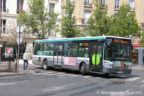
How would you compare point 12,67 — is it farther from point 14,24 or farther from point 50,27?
point 14,24

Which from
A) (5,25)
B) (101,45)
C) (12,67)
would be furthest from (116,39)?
(5,25)

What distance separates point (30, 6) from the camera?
2838cm

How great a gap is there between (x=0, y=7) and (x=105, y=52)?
799 inches

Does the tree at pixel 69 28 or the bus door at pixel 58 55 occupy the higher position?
the tree at pixel 69 28

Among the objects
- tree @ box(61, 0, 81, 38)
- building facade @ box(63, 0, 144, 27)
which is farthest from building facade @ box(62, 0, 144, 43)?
tree @ box(61, 0, 81, 38)

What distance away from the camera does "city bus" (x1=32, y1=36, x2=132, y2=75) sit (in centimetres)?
1455

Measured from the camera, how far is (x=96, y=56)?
49.9 feet

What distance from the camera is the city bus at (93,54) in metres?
14.6

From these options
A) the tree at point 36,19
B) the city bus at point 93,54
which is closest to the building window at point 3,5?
the tree at point 36,19

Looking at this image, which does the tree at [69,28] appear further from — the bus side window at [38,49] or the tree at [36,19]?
the bus side window at [38,49]

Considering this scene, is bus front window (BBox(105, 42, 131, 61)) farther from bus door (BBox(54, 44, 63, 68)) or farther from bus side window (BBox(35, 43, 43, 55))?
bus side window (BBox(35, 43, 43, 55))

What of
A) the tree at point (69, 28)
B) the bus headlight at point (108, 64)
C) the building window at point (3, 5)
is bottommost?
the bus headlight at point (108, 64)

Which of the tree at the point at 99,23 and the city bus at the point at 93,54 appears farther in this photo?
the tree at the point at 99,23

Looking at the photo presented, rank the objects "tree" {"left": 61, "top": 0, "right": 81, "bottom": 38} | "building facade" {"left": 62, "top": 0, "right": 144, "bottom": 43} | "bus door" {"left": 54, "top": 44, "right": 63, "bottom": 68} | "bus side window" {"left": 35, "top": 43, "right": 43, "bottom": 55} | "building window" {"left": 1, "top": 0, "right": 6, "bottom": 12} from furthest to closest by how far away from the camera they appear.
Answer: "building facade" {"left": 62, "top": 0, "right": 144, "bottom": 43} → "building window" {"left": 1, "top": 0, "right": 6, "bottom": 12} → "tree" {"left": 61, "top": 0, "right": 81, "bottom": 38} → "bus side window" {"left": 35, "top": 43, "right": 43, "bottom": 55} → "bus door" {"left": 54, "top": 44, "right": 63, "bottom": 68}
